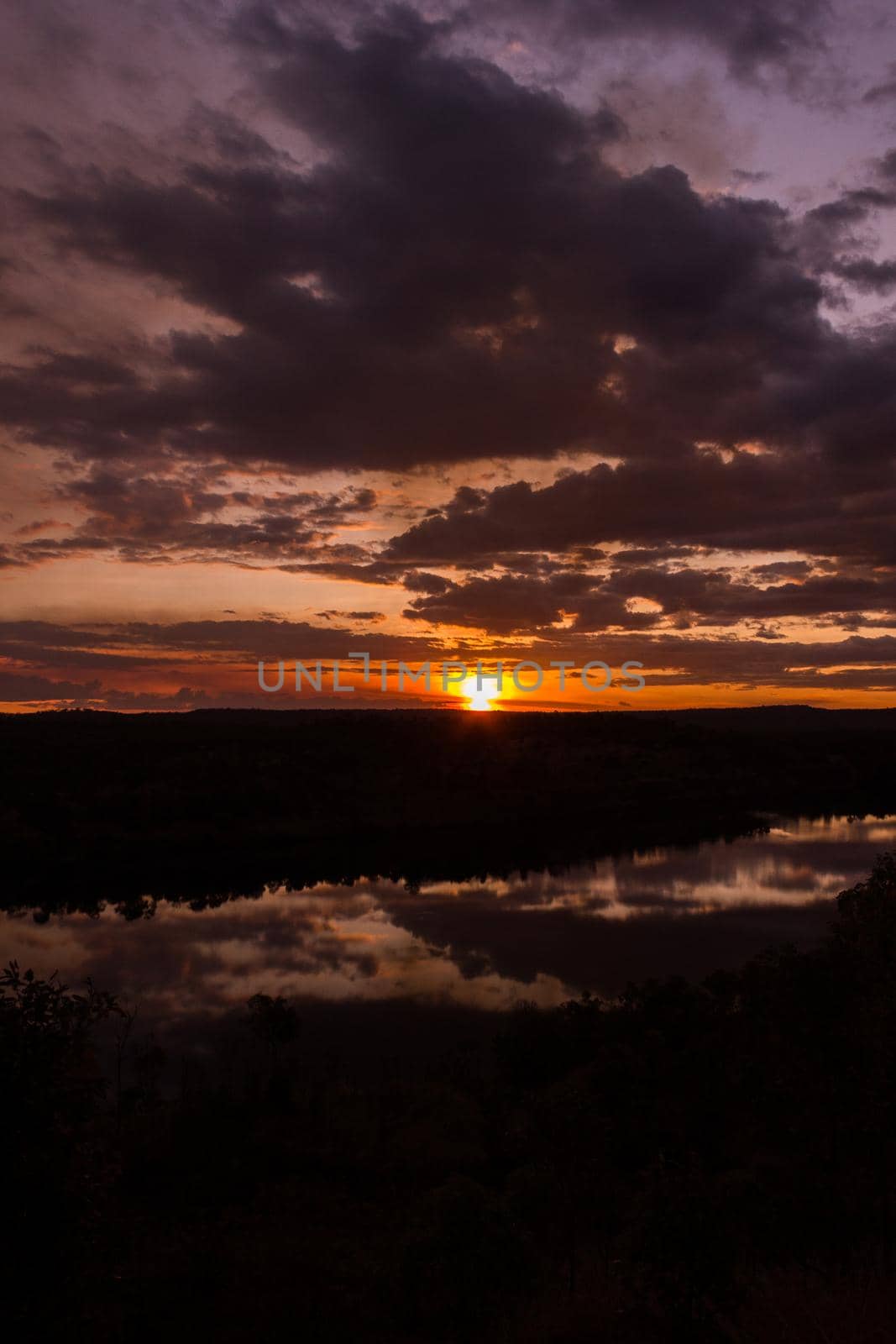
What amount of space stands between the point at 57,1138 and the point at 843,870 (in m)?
78.6

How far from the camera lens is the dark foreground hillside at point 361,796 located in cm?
7612

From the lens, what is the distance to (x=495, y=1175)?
26.0 metres

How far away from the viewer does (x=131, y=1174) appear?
2597 centimetres

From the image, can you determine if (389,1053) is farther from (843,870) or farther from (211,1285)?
(843,870)

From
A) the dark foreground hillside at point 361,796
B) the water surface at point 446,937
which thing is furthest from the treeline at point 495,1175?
the dark foreground hillside at point 361,796

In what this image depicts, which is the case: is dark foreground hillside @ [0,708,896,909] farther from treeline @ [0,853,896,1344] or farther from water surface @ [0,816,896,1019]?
treeline @ [0,853,896,1344]

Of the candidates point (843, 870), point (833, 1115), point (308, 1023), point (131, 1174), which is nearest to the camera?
point (833, 1115)

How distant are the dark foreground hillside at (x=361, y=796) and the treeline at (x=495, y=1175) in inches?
1576

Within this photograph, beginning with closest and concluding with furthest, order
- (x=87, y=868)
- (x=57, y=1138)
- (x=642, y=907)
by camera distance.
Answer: (x=57, y=1138), (x=642, y=907), (x=87, y=868)

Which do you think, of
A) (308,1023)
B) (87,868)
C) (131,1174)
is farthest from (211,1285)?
(87,868)

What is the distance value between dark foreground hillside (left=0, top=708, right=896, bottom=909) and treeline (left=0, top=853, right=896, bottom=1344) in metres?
40.0

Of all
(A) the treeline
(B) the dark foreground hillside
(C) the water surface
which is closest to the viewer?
(A) the treeline

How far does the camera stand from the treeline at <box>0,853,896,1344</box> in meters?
10.9

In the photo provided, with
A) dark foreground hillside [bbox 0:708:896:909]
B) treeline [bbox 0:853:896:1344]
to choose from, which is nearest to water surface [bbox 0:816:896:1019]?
dark foreground hillside [bbox 0:708:896:909]
